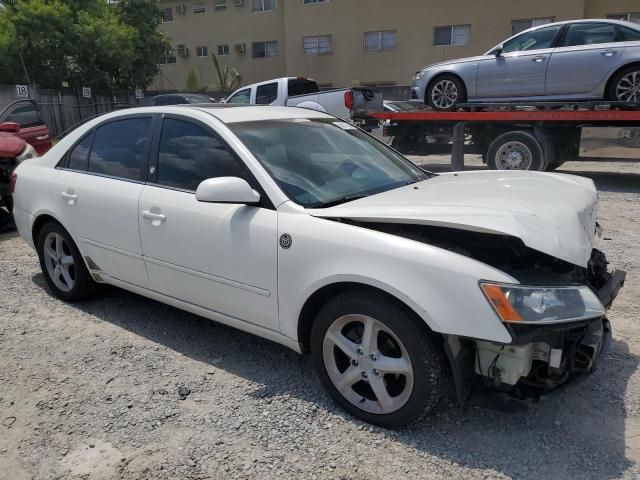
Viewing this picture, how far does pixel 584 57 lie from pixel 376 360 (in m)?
8.03

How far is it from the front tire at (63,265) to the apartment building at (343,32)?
25.5m

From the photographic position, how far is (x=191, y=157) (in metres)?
3.43

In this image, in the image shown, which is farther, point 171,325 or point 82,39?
point 82,39

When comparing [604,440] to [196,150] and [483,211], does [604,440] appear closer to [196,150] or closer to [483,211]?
[483,211]

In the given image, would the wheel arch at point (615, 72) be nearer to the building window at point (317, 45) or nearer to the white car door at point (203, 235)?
the white car door at point (203, 235)

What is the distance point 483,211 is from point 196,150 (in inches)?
73.6

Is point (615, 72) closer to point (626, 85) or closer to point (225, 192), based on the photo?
point (626, 85)

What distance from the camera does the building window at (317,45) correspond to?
97.9 feet

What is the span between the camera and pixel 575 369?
2.52 metres

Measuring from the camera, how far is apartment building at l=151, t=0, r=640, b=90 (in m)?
25.2

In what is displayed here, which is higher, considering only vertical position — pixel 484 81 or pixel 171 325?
pixel 484 81

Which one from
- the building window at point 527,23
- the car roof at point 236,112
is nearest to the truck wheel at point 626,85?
the car roof at point 236,112

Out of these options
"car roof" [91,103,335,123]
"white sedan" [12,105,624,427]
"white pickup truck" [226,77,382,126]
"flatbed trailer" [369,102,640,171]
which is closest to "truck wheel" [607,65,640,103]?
"flatbed trailer" [369,102,640,171]

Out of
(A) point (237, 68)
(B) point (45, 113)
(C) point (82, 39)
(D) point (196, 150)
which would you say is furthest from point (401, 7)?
(D) point (196, 150)
